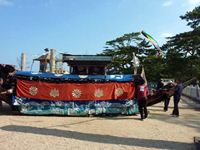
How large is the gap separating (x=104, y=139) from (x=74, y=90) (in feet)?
20.6

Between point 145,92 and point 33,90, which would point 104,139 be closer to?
point 145,92

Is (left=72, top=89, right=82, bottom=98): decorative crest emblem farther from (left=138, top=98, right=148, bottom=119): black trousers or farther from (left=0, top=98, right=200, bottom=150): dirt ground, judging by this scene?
(left=138, top=98, right=148, bottom=119): black trousers

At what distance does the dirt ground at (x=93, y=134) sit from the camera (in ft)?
31.0

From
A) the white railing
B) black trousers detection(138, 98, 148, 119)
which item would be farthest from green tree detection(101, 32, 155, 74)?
black trousers detection(138, 98, 148, 119)

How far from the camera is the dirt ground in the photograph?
31.0ft

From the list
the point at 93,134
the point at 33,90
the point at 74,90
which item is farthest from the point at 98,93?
the point at 93,134

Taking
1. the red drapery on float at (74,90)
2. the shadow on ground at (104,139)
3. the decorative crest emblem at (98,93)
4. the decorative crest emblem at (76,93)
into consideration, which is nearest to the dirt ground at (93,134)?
the shadow on ground at (104,139)

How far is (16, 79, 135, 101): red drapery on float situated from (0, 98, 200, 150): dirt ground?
1.16 meters

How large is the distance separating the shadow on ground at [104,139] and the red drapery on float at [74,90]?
4394 millimetres

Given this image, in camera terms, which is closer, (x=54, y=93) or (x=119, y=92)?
(x=54, y=93)

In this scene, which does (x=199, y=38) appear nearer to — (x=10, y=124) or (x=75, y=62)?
(x=75, y=62)

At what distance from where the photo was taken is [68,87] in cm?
1655

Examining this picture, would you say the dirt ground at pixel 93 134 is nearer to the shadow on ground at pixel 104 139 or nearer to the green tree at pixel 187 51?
the shadow on ground at pixel 104 139

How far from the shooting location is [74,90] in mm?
16578
